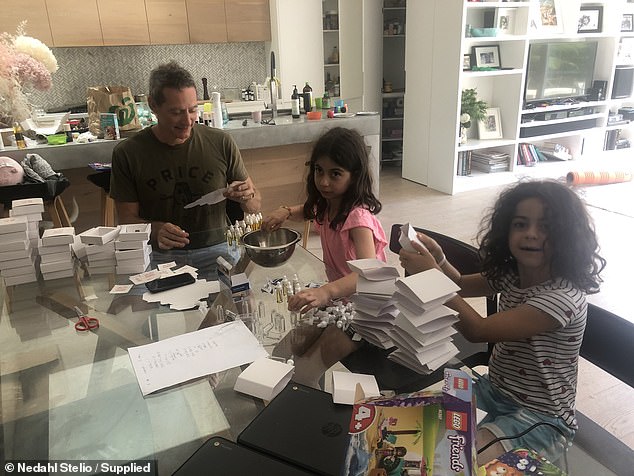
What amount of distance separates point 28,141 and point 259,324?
2527mm

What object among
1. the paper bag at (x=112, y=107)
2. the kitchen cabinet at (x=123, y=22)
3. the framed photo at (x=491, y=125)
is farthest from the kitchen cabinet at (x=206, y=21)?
the framed photo at (x=491, y=125)

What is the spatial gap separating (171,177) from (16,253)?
0.77 meters

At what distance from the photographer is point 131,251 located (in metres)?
1.56

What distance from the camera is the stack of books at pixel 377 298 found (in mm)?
1171

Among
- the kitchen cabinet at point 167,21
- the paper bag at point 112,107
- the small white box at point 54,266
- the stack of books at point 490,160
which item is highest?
the kitchen cabinet at point 167,21

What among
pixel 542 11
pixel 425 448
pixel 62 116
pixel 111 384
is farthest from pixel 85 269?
pixel 542 11

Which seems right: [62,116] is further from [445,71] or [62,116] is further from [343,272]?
[445,71]

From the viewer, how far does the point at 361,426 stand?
75 cm

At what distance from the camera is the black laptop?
82 centimetres

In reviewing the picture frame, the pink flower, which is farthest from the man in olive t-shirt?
the picture frame

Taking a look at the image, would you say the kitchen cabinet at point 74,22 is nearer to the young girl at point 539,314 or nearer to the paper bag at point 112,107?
the paper bag at point 112,107

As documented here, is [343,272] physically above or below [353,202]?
below

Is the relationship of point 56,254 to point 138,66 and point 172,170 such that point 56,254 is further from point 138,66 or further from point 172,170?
point 138,66

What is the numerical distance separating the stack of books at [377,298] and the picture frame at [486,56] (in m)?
4.12
